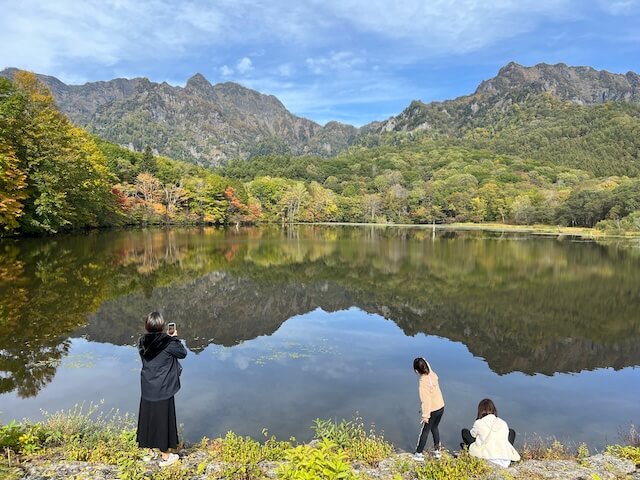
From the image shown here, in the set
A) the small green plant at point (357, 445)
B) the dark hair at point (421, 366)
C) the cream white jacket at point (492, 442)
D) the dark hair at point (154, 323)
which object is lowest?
the small green plant at point (357, 445)

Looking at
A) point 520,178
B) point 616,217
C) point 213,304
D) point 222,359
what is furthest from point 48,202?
point 520,178

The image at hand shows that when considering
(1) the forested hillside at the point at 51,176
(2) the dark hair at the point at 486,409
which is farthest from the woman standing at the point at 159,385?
(1) the forested hillside at the point at 51,176

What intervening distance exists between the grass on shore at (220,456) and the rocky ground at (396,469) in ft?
0.10

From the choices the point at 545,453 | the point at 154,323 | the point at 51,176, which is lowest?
the point at 545,453

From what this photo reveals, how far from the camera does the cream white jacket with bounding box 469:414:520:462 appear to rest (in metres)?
5.89

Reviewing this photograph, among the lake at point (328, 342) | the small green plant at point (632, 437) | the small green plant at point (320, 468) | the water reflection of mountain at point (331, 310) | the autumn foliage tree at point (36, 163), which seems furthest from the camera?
the autumn foliage tree at point (36, 163)

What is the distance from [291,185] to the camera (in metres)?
120

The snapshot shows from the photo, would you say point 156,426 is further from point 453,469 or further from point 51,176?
point 51,176

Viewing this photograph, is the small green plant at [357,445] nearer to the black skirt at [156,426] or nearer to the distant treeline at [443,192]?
the black skirt at [156,426]

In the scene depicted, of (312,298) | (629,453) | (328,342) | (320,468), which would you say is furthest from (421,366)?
(312,298)

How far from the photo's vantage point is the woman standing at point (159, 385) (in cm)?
552

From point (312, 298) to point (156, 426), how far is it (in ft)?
50.2

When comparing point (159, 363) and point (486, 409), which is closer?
point (159, 363)

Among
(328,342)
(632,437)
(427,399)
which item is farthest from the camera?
(328,342)
